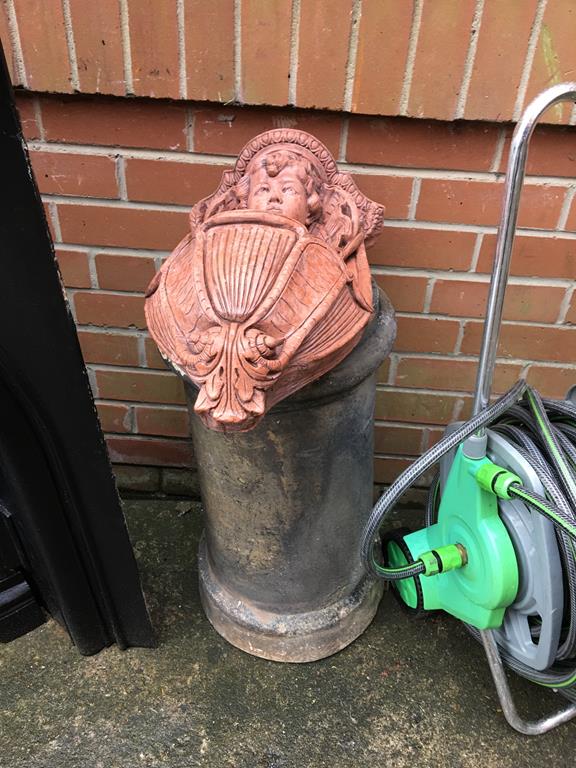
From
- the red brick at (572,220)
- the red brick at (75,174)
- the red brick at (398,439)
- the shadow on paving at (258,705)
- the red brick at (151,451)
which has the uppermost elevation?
the red brick at (75,174)

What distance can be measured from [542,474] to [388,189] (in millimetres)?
877

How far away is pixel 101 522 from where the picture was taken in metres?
1.59

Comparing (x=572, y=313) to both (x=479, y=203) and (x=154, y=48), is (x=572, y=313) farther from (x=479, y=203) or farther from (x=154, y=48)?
(x=154, y=48)

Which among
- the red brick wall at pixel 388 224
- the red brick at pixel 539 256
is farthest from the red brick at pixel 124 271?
the red brick at pixel 539 256

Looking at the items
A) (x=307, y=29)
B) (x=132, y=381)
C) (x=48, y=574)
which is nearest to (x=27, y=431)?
(x=48, y=574)

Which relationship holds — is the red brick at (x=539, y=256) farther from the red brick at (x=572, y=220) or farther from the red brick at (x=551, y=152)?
the red brick at (x=551, y=152)

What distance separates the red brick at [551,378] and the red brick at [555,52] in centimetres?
78

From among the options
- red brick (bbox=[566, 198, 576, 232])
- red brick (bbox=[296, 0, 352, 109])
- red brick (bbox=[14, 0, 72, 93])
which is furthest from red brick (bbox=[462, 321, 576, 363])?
red brick (bbox=[14, 0, 72, 93])

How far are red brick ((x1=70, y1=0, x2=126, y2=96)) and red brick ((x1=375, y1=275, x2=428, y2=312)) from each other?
0.90 m

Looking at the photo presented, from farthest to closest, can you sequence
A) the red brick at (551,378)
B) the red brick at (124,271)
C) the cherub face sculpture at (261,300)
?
the red brick at (551,378), the red brick at (124,271), the cherub face sculpture at (261,300)

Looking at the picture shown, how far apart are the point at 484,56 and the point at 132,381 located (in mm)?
1424

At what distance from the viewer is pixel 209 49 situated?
156 cm

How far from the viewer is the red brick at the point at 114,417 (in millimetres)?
2195

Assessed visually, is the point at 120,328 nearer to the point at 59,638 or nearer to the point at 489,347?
the point at 59,638
